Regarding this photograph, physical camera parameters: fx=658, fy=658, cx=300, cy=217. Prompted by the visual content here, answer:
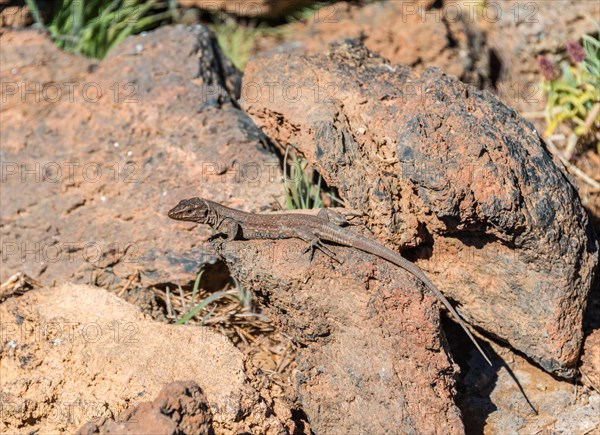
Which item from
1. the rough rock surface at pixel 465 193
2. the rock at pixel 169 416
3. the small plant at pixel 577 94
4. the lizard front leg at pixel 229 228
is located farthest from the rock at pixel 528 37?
the rock at pixel 169 416

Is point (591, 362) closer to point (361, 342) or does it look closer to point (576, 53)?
point (361, 342)

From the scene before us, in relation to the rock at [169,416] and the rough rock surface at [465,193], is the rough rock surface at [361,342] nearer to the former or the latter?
the rough rock surface at [465,193]

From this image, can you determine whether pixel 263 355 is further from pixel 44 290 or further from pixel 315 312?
pixel 44 290

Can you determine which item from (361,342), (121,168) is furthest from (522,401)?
(121,168)

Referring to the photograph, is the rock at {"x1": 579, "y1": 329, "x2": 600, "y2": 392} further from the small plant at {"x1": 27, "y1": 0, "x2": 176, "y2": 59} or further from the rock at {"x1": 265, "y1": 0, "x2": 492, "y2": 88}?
the small plant at {"x1": 27, "y1": 0, "x2": 176, "y2": 59}

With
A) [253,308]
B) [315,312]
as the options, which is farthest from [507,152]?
[253,308]

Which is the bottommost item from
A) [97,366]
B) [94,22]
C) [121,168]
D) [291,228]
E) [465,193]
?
[97,366]

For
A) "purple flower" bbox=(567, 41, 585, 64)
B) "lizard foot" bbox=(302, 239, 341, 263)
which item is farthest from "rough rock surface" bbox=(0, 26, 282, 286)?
"purple flower" bbox=(567, 41, 585, 64)
